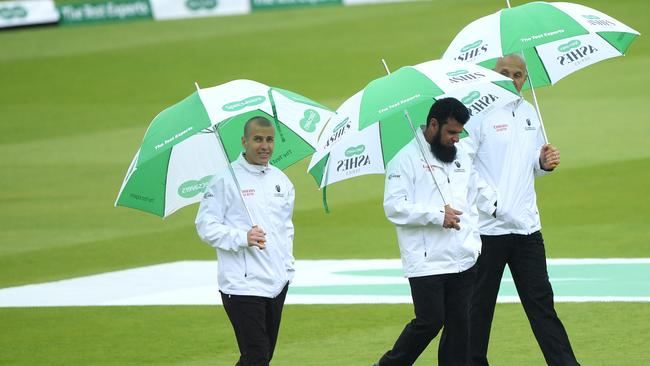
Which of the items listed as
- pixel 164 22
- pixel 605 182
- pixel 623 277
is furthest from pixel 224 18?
pixel 623 277

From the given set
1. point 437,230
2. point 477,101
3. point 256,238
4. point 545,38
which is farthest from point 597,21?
point 256,238

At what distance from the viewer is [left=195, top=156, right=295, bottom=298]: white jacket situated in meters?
8.73

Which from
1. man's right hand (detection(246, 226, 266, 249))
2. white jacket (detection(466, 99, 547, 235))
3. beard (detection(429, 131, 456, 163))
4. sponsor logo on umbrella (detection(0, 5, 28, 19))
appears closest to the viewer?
man's right hand (detection(246, 226, 266, 249))

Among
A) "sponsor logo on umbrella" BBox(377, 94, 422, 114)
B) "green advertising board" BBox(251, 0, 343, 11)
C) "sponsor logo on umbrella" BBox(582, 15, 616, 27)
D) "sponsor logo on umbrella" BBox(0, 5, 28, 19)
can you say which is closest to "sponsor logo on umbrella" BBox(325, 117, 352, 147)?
"sponsor logo on umbrella" BBox(377, 94, 422, 114)

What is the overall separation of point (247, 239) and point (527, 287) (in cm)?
220

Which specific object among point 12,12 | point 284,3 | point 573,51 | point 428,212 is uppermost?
point 12,12

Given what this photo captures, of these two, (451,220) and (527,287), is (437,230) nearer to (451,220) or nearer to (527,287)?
(451,220)

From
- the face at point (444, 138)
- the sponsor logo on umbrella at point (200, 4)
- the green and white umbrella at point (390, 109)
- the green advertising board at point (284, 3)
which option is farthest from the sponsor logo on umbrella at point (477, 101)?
the green advertising board at point (284, 3)

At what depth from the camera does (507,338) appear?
11.2 meters

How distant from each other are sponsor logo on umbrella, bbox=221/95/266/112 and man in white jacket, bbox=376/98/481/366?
1014 millimetres

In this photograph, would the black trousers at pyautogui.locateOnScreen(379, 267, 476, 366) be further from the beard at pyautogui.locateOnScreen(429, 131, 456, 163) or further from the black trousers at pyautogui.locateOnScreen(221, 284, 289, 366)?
the black trousers at pyautogui.locateOnScreen(221, 284, 289, 366)

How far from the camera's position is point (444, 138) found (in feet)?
29.7

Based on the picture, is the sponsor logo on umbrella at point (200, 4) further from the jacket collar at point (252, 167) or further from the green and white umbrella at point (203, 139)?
the jacket collar at point (252, 167)

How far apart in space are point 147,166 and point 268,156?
85cm
